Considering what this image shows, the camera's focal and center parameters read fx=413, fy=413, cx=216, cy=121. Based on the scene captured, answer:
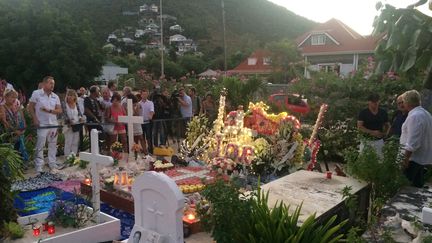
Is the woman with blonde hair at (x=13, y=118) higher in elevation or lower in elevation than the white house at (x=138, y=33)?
lower

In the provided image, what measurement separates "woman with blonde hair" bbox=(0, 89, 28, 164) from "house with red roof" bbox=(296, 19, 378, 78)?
26.9 metres

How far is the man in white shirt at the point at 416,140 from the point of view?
4.97 meters

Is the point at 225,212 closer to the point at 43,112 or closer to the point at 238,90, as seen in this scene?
the point at 43,112

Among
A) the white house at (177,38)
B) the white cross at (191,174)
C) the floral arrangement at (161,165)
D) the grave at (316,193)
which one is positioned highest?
the white house at (177,38)

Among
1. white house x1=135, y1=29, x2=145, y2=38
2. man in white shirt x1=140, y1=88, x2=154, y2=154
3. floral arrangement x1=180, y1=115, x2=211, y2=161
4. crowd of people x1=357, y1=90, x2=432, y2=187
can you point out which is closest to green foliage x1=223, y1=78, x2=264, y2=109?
floral arrangement x1=180, y1=115, x2=211, y2=161

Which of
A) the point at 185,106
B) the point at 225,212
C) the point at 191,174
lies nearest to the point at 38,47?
the point at 185,106

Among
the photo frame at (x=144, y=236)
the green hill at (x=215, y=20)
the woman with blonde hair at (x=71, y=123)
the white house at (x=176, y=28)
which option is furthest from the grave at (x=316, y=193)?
the white house at (x=176, y=28)

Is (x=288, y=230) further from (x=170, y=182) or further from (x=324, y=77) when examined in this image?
(x=324, y=77)

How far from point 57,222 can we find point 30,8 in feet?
78.6

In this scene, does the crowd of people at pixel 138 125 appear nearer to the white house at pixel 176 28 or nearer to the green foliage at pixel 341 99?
the green foliage at pixel 341 99

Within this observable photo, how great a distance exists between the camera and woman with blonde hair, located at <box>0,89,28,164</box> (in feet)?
25.6

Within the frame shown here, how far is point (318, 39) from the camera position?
120 ft

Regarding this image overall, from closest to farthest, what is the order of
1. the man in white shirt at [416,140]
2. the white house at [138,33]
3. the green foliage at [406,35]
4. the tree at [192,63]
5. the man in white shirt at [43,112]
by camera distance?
the green foliage at [406,35] → the man in white shirt at [416,140] → the man in white shirt at [43,112] → the tree at [192,63] → the white house at [138,33]

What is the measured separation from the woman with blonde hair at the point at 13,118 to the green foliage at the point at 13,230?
11.0 feet
